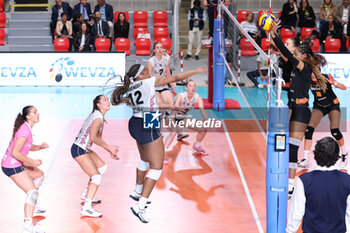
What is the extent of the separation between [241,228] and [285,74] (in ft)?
8.51

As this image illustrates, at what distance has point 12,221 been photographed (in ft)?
26.2

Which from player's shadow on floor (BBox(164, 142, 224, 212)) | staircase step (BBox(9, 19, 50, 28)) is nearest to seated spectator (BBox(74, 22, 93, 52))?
staircase step (BBox(9, 19, 50, 28))

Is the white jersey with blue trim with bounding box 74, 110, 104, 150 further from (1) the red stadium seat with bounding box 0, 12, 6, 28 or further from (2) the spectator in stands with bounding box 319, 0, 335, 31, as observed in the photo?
(1) the red stadium seat with bounding box 0, 12, 6, 28

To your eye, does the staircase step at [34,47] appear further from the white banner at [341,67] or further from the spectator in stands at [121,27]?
the white banner at [341,67]

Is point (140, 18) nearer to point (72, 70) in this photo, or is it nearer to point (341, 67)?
point (72, 70)

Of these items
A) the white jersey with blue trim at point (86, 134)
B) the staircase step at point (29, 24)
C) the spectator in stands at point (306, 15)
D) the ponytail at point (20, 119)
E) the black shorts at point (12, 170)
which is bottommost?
the black shorts at point (12, 170)

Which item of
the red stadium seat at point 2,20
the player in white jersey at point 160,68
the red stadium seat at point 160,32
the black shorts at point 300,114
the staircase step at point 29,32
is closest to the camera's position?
the black shorts at point 300,114

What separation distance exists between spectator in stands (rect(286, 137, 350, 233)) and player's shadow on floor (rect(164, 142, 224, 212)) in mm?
3415

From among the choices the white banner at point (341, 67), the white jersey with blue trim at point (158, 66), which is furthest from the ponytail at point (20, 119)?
the white banner at point (341, 67)

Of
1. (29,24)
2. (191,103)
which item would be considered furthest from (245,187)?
(29,24)

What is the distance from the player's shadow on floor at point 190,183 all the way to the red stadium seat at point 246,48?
8821 millimetres

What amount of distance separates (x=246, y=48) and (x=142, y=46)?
3.74 metres

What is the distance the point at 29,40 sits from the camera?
21.3 meters

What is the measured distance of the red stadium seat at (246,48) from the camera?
18859 millimetres
